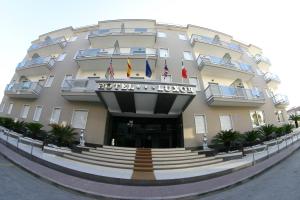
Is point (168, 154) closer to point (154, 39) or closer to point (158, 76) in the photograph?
point (158, 76)

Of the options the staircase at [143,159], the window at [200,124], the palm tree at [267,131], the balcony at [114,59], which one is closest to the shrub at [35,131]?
the staircase at [143,159]

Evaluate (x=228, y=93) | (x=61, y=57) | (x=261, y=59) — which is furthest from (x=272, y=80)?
(x=61, y=57)

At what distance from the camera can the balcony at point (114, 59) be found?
16094 mm

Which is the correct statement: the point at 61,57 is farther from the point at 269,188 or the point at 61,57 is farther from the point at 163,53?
the point at 269,188

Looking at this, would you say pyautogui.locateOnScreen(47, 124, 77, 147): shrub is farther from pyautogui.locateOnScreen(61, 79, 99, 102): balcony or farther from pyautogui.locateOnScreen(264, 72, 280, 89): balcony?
pyautogui.locateOnScreen(264, 72, 280, 89): balcony

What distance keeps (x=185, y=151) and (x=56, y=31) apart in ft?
79.4

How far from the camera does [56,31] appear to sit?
914 inches

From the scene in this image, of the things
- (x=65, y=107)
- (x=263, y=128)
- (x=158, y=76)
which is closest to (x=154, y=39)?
(x=158, y=76)

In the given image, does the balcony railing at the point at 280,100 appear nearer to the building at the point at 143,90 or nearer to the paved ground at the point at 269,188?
the building at the point at 143,90

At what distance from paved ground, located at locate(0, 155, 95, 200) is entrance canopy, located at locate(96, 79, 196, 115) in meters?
6.24

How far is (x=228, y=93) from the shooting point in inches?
595

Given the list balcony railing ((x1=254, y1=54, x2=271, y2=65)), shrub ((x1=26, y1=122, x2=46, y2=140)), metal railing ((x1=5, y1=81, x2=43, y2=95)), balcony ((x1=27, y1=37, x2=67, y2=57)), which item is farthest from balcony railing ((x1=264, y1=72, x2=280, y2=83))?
metal railing ((x1=5, y1=81, x2=43, y2=95))

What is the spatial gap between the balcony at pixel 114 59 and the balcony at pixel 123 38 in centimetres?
259

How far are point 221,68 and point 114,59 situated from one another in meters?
11.3
